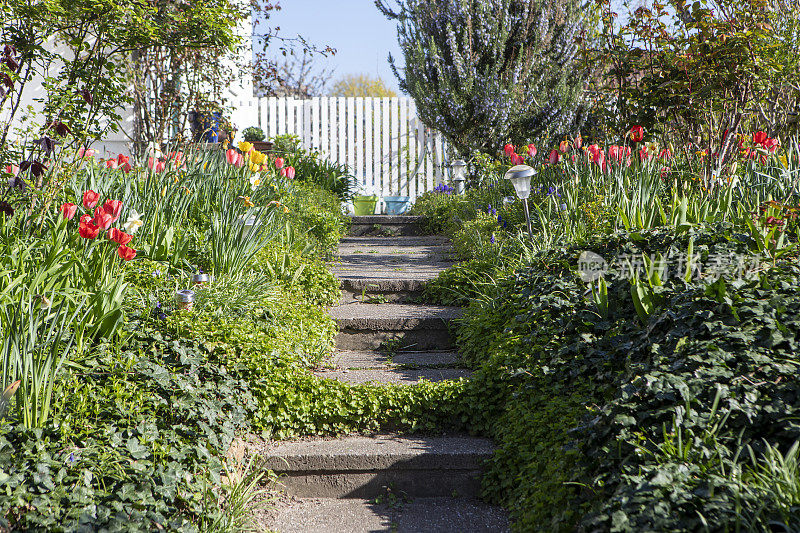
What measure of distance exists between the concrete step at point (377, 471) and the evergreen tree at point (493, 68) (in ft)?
22.5

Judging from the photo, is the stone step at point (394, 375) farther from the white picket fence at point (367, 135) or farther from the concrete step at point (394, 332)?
the white picket fence at point (367, 135)

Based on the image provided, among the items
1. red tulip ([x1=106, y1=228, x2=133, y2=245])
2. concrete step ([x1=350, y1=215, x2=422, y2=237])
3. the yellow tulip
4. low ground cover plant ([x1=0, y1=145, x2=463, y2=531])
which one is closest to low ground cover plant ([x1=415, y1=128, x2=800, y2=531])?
low ground cover plant ([x1=0, y1=145, x2=463, y2=531])

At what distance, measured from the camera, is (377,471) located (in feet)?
8.90

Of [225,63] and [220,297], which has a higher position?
[225,63]

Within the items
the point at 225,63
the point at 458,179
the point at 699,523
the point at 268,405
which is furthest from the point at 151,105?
the point at 699,523

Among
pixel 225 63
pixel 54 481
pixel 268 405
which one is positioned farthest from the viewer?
pixel 225 63

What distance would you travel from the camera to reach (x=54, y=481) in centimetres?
194

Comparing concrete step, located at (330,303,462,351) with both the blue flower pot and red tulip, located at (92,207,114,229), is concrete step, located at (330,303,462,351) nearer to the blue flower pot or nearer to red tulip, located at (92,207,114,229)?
red tulip, located at (92,207,114,229)

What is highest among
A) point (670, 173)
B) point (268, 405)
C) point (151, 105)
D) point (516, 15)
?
point (516, 15)

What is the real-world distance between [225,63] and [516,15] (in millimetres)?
4350

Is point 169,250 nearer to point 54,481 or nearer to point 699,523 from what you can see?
point 54,481

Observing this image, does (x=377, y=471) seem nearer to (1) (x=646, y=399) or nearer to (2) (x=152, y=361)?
(2) (x=152, y=361)

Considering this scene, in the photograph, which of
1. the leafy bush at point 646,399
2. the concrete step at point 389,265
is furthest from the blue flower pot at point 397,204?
the leafy bush at point 646,399

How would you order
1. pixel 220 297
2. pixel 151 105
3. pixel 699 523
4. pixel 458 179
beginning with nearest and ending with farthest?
pixel 699 523, pixel 220 297, pixel 151 105, pixel 458 179
